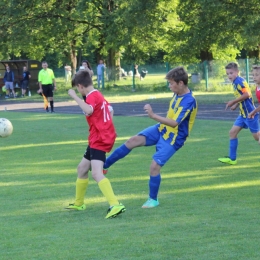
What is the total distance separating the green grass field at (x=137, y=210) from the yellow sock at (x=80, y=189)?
197mm

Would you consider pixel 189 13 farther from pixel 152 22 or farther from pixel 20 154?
pixel 20 154

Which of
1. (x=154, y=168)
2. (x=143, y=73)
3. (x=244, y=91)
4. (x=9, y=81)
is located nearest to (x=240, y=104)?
(x=244, y=91)

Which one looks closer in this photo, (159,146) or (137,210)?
(137,210)

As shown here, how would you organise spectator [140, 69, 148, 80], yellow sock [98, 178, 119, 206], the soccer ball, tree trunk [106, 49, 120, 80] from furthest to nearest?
spectator [140, 69, 148, 80] → tree trunk [106, 49, 120, 80] → the soccer ball → yellow sock [98, 178, 119, 206]

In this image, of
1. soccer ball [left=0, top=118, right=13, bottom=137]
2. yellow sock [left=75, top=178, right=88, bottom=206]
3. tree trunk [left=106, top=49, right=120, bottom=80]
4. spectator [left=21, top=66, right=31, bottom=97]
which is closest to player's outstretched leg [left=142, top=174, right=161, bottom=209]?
yellow sock [left=75, top=178, right=88, bottom=206]

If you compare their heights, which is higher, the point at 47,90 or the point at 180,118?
the point at 180,118

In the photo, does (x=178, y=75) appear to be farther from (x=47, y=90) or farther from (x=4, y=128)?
(x=47, y=90)

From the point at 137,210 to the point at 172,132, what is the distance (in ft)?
3.38

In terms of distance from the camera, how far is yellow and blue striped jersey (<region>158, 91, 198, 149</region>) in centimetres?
798

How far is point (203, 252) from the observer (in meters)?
5.89

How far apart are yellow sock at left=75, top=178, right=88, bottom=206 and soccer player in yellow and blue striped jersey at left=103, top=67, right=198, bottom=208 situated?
74cm

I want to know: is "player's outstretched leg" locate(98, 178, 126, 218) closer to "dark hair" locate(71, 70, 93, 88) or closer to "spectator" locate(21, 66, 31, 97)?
"dark hair" locate(71, 70, 93, 88)

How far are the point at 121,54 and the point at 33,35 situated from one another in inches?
389

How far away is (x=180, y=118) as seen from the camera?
7953 millimetres
